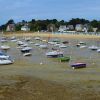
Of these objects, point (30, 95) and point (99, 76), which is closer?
point (30, 95)

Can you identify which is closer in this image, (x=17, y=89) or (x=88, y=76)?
(x=17, y=89)

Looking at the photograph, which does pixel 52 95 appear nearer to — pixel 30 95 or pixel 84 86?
pixel 30 95

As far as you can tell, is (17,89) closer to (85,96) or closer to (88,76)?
(85,96)

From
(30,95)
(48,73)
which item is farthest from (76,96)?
(48,73)

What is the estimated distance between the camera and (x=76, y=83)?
102 ft

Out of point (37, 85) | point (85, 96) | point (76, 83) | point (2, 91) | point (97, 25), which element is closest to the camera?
point (85, 96)

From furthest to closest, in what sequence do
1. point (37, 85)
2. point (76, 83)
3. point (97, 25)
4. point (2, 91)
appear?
point (97, 25)
point (76, 83)
point (37, 85)
point (2, 91)

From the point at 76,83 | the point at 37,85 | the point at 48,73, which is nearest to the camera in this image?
the point at 37,85

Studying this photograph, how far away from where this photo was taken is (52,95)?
24328mm

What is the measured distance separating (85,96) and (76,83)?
699cm

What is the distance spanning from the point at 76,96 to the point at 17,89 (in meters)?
4.44

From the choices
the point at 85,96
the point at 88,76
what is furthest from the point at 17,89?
the point at 88,76

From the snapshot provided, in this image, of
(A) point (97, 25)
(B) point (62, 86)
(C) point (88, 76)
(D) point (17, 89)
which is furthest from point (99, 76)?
(A) point (97, 25)

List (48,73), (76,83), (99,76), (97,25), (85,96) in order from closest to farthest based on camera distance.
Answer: (85,96)
(76,83)
(99,76)
(48,73)
(97,25)
